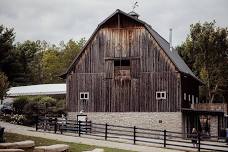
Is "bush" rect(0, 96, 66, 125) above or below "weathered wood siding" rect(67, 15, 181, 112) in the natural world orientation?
below

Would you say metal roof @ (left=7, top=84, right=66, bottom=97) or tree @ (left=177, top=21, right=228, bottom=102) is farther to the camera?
tree @ (left=177, top=21, right=228, bottom=102)

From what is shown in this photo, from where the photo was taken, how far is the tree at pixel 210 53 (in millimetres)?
67312

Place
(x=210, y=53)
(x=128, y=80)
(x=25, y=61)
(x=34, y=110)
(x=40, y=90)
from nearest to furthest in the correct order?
(x=128, y=80) → (x=34, y=110) → (x=40, y=90) → (x=210, y=53) → (x=25, y=61)

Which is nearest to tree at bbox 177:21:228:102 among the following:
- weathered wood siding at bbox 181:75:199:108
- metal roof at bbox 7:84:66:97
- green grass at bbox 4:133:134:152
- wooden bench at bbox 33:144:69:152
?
weathered wood siding at bbox 181:75:199:108

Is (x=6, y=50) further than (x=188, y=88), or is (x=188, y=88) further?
(x=6, y=50)

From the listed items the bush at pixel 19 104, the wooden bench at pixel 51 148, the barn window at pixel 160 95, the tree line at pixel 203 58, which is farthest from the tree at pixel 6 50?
the wooden bench at pixel 51 148

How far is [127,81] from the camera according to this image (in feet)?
140

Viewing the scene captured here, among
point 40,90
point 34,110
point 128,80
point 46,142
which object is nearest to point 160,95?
point 128,80

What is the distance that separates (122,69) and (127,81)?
3.95 ft

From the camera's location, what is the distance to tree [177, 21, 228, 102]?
67.3 m

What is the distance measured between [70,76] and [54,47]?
60.9 meters

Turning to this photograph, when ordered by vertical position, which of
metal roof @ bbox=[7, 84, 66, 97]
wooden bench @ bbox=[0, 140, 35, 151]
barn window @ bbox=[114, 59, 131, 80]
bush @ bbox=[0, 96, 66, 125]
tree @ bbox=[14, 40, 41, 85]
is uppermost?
tree @ bbox=[14, 40, 41, 85]

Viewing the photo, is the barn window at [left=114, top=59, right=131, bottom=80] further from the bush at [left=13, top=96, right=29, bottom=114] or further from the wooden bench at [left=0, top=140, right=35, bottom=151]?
the wooden bench at [left=0, top=140, right=35, bottom=151]

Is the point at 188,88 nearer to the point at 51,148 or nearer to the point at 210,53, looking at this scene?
the point at 210,53
